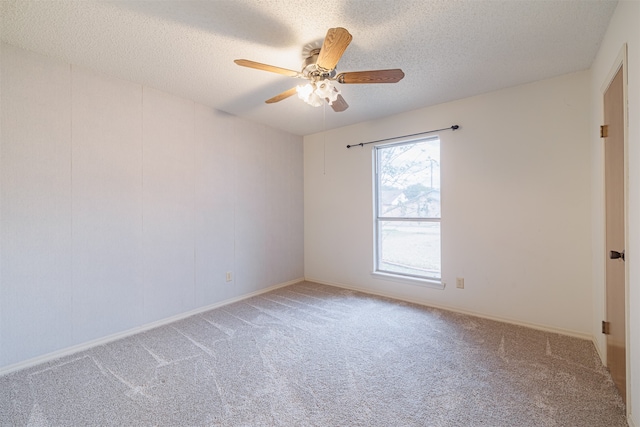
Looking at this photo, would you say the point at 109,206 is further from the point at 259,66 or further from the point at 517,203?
the point at 517,203

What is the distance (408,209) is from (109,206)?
3307 mm

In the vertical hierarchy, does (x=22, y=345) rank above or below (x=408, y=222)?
below

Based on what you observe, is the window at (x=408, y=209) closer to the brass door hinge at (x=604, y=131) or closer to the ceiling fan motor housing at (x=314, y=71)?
the brass door hinge at (x=604, y=131)

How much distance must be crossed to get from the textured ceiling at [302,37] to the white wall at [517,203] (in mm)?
337

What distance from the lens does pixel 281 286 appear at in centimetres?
417

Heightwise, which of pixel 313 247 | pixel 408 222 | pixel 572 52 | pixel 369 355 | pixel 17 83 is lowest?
pixel 369 355

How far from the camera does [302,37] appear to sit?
197cm

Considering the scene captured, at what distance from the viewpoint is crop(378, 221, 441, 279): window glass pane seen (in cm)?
339

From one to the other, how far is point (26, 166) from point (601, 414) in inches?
163

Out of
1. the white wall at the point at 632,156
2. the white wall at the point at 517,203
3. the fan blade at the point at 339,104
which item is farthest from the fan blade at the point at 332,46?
the white wall at the point at 517,203

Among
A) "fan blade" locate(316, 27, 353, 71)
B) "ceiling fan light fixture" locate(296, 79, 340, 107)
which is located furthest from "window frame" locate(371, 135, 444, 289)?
"fan blade" locate(316, 27, 353, 71)

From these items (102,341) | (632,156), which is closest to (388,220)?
(632,156)

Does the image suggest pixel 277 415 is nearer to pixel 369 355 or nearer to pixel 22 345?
pixel 369 355

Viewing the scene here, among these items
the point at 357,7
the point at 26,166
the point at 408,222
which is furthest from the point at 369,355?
the point at 26,166
